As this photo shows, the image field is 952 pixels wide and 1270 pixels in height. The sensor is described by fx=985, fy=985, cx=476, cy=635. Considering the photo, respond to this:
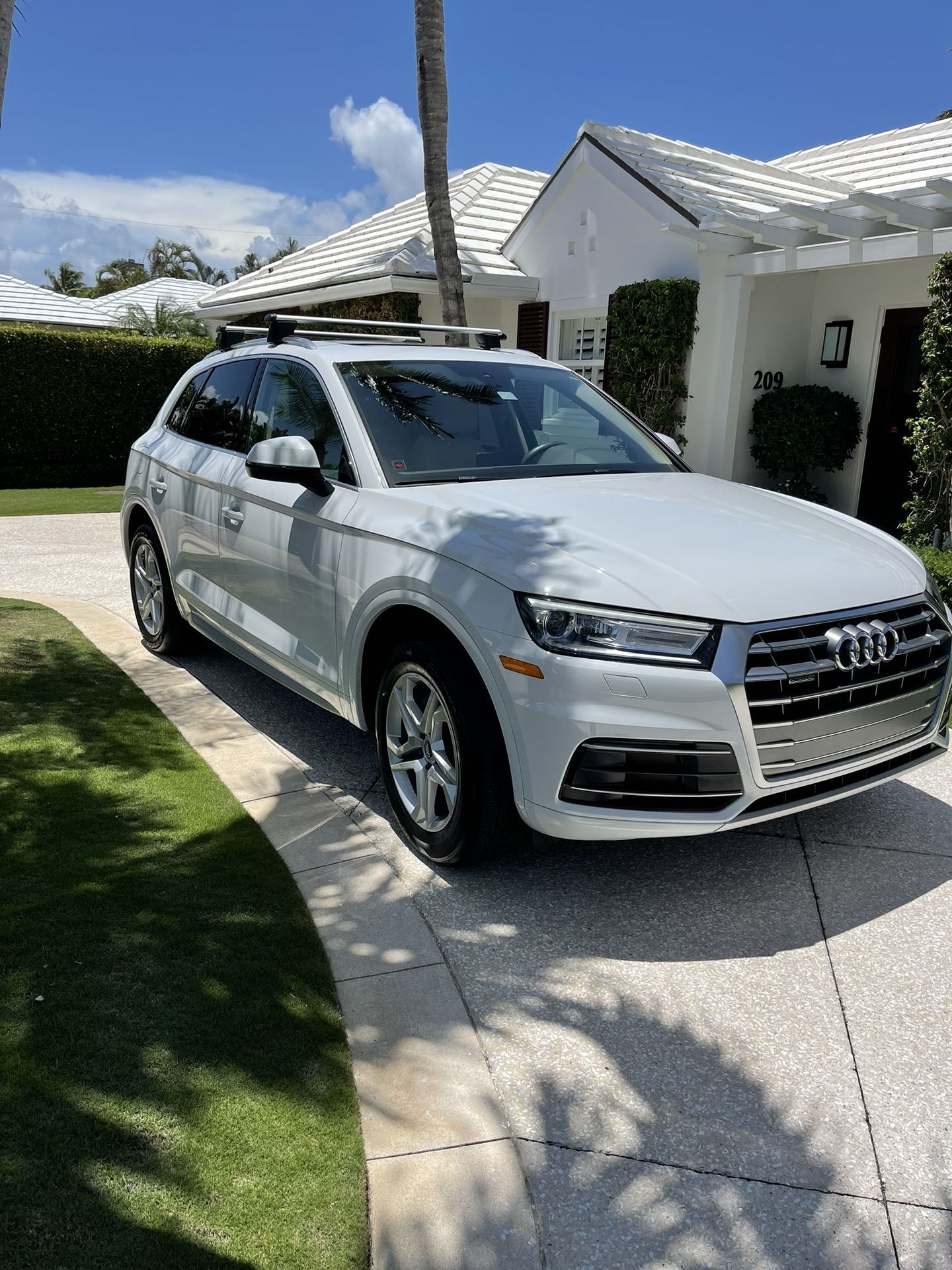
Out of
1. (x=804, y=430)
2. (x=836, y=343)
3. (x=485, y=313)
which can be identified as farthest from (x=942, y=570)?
(x=485, y=313)

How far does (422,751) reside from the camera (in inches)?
146

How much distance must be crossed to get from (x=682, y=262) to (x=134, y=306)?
22546 mm

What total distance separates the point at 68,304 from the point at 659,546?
114 feet

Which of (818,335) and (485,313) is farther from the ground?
(485,313)

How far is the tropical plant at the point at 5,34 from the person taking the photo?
5102 mm

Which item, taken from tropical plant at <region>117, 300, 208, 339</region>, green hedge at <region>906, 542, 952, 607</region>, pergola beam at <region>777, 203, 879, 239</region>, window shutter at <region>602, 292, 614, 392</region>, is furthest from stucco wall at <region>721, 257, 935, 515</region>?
tropical plant at <region>117, 300, 208, 339</region>

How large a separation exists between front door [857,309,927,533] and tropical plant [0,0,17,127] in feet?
29.7

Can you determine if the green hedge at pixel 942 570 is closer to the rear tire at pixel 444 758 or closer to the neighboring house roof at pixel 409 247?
the rear tire at pixel 444 758

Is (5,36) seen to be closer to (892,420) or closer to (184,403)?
(184,403)

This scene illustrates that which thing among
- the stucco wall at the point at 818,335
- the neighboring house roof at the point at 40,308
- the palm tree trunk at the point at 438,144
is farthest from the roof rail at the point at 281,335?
the neighboring house roof at the point at 40,308

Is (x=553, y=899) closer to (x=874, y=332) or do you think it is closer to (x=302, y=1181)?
(x=302, y=1181)

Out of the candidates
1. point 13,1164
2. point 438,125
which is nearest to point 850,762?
point 13,1164

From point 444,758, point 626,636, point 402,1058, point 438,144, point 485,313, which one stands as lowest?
point 402,1058

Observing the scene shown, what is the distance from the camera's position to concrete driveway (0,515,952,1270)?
7.23 feet
